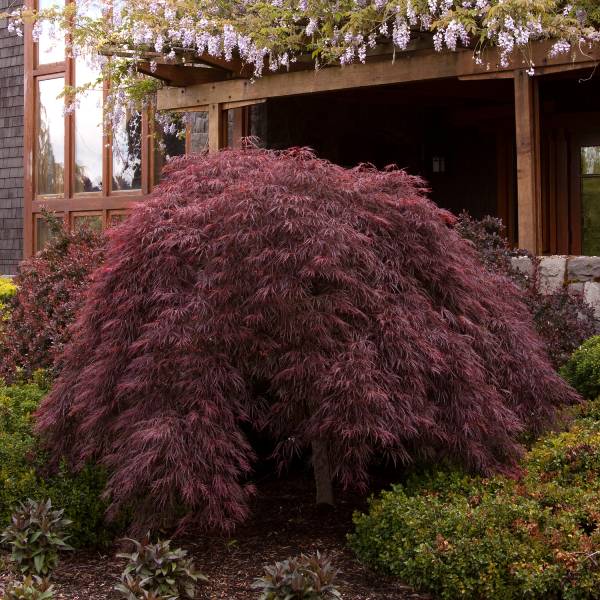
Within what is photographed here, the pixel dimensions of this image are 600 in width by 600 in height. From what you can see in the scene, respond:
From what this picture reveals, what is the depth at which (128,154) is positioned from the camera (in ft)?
40.5

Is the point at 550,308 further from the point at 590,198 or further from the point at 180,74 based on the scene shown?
the point at 590,198

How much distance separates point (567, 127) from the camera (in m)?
12.4

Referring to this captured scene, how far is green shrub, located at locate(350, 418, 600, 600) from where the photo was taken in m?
3.76

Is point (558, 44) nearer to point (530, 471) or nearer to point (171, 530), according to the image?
point (530, 471)

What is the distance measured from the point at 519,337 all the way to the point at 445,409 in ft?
2.76

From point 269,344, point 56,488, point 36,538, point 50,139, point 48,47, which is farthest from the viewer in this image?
point 50,139

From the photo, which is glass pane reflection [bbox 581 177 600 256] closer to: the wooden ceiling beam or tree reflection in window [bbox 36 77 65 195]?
the wooden ceiling beam

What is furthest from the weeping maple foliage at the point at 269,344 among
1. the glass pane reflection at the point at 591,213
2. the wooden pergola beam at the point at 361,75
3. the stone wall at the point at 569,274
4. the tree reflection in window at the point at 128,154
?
the glass pane reflection at the point at 591,213

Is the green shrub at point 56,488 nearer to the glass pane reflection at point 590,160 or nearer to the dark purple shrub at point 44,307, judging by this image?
the dark purple shrub at point 44,307

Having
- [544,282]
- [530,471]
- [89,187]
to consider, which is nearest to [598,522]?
[530,471]

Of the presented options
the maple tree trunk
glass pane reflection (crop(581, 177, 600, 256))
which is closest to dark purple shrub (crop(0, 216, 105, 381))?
the maple tree trunk

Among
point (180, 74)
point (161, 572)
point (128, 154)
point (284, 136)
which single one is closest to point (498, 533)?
point (161, 572)

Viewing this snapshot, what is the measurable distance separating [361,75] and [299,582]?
6110 mm

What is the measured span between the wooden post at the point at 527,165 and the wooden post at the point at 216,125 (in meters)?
3.28
